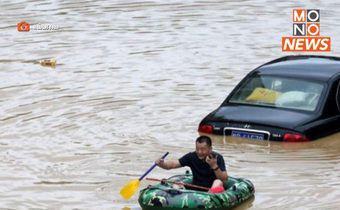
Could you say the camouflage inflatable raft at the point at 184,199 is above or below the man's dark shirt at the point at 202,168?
below

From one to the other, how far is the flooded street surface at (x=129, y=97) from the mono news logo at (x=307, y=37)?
41 cm

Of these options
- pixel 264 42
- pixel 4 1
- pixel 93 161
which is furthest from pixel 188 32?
pixel 93 161

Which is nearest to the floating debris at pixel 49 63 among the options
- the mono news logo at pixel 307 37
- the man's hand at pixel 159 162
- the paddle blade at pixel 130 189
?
the mono news logo at pixel 307 37

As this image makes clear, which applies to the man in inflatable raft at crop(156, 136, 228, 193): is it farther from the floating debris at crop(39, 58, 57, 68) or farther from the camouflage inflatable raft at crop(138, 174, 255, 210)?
the floating debris at crop(39, 58, 57, 68)

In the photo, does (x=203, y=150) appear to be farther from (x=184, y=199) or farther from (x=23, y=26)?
(x=23, y=26)

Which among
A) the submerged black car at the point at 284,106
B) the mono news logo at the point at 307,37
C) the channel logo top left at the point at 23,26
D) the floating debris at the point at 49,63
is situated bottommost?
the mono news logo at the point at 307,37

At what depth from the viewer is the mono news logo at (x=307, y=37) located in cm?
3262

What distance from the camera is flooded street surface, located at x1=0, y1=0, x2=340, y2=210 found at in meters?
17.8

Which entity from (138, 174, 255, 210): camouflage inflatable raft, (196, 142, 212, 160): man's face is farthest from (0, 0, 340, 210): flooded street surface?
(196, 142, 212, 160): man's face

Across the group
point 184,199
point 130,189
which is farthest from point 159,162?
point 184,199

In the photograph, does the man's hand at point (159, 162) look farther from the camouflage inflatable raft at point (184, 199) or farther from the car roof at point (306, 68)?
the car roof at point (306, 68)

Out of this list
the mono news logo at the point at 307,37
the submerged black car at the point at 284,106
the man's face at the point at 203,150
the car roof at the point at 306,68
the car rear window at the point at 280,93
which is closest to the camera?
the man's face at the point at 203,150

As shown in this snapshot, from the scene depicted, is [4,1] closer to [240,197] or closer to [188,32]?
[188,32]

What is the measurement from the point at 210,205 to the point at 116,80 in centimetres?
1255
